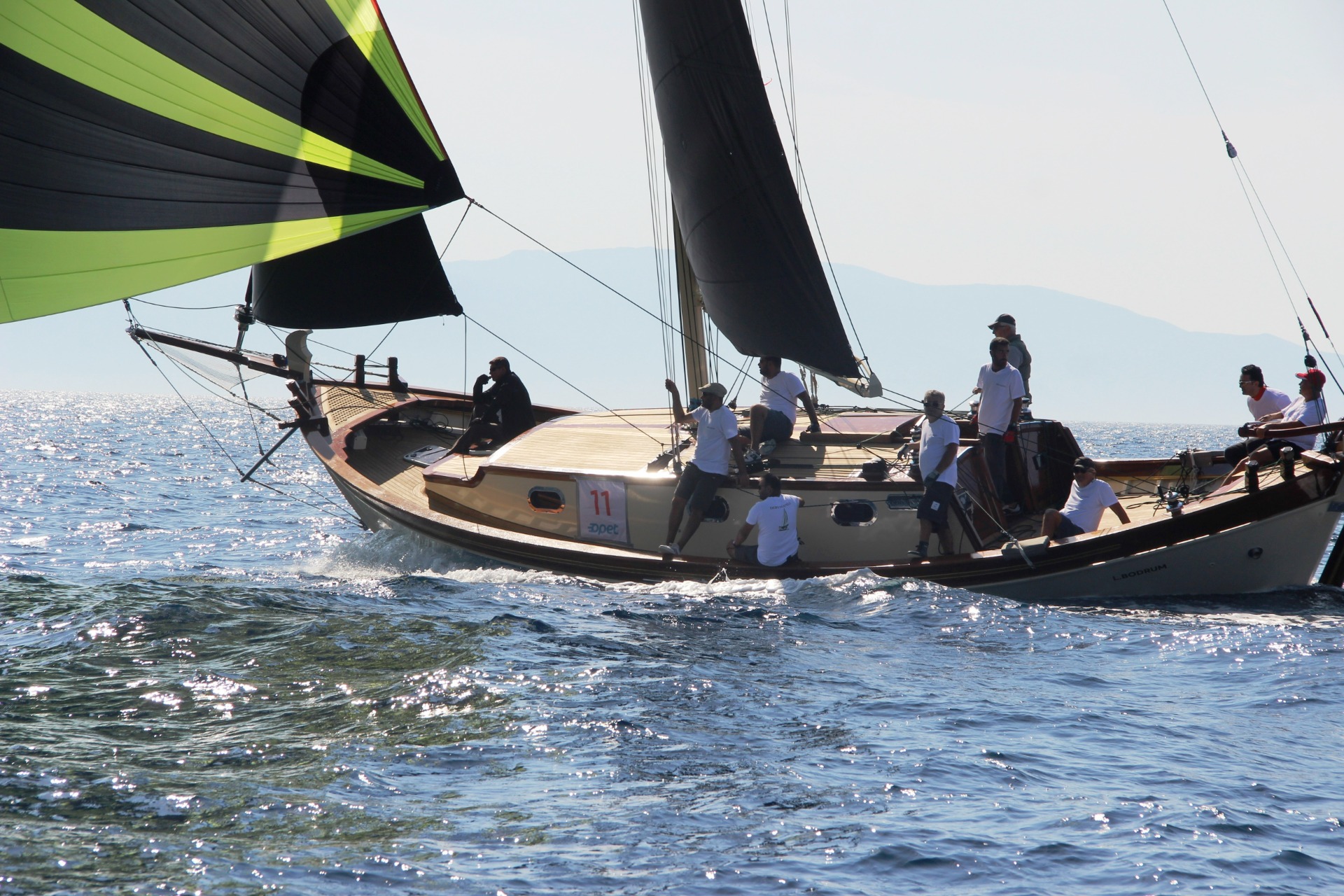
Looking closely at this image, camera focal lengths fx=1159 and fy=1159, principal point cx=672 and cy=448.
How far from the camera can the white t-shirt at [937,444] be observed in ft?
36.2

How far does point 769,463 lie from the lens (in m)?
12.4

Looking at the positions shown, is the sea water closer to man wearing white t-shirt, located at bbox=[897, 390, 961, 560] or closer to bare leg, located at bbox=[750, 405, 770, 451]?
man wearing white t-shirt, located at bbox=[897, 390, 961, 560]

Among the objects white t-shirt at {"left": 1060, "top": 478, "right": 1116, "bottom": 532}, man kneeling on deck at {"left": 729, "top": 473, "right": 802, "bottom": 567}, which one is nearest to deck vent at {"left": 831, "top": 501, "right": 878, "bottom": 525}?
man kneeling on deck at {"left": 729, "top": 473, "right": 802, "bottom": 567}

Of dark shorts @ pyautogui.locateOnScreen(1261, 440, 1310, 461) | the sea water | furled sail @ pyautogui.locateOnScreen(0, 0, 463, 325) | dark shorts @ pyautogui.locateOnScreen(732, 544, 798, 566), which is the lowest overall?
the sea water

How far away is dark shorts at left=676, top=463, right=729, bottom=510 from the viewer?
38.7 feet

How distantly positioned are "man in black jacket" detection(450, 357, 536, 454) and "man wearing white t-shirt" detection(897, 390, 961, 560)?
5.90 metres

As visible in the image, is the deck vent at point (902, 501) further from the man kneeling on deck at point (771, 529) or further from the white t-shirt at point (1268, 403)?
the white t-shirt at point (1268, 403)

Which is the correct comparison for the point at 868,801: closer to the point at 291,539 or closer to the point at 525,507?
the point at 525,507

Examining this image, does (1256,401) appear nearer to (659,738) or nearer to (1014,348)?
(1014,348)

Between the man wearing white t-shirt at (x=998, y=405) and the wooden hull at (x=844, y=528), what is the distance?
68cm

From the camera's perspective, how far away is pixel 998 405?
1226 cm

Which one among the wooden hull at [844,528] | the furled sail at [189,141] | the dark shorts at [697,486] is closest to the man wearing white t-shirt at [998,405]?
the wooden hull at [844,528]

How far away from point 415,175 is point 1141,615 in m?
8.10

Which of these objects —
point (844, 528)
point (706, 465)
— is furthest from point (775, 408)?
point (844, 528)
